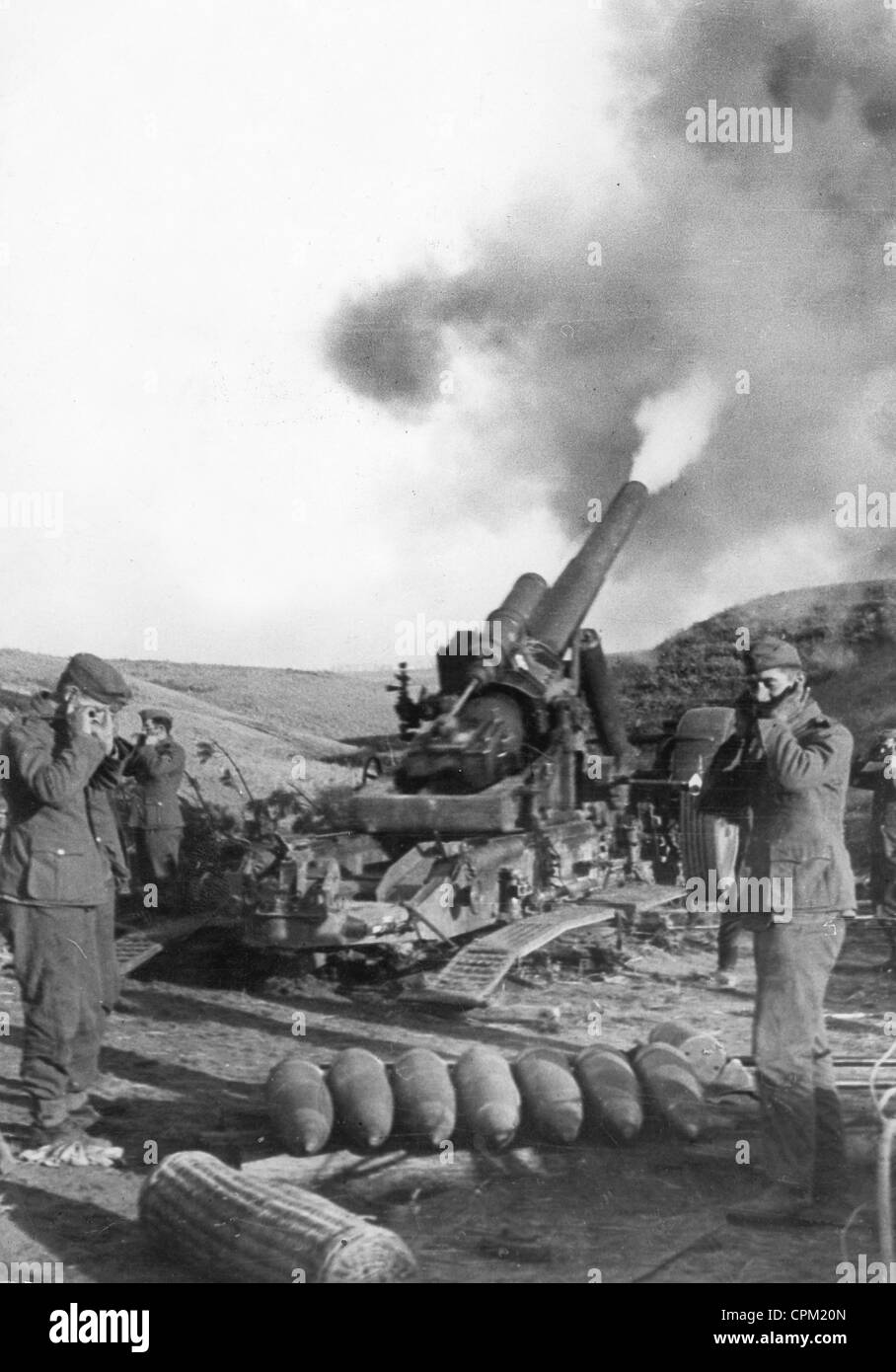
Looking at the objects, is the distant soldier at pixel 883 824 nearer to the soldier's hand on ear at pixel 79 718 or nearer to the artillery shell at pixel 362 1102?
the artillery shell at pixel 362 1102

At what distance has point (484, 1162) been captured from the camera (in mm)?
4637

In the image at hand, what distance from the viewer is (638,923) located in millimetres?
7281

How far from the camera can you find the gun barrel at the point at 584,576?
255 inches

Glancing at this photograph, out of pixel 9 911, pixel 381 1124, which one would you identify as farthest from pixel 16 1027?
pixel 381 1124

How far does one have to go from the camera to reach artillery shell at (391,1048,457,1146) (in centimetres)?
466

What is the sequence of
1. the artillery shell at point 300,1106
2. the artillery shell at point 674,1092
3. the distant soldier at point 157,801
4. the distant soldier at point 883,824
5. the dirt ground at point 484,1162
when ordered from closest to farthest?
the dirt ground at point 484,1162, the artillery shell at point 300,1106, the artillery shell at point 674,1092, the distant soldier at point 883,824, the distant soldier at point 157,801

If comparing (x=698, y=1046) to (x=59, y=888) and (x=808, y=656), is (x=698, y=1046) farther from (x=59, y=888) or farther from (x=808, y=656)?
(x=59, y=888)

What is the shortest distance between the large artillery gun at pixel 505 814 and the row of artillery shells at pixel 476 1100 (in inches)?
61.4

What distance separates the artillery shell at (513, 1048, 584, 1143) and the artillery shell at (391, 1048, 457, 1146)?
0.27m

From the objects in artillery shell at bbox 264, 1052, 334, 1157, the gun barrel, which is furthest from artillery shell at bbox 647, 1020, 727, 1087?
the gun barrel

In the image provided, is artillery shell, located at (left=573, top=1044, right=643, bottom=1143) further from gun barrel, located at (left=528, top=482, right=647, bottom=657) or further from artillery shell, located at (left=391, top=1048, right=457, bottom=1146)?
gun barrel, located at (left=528, top=482, right=647, bottom=657)

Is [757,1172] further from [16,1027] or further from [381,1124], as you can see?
[16,1027]

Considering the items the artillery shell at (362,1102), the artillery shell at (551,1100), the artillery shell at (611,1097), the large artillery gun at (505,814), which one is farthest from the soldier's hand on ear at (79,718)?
the artillery shell at (611,1097)

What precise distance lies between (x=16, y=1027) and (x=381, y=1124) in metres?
2.30
